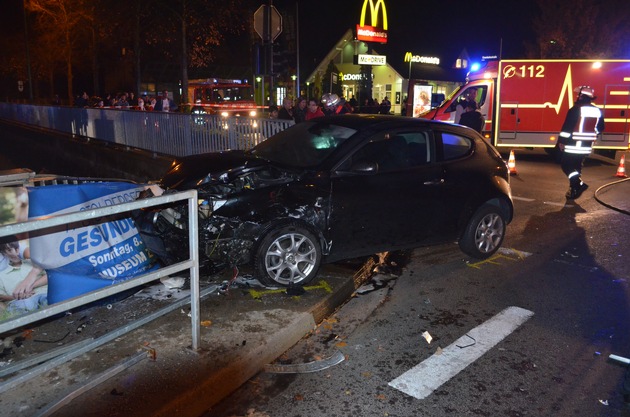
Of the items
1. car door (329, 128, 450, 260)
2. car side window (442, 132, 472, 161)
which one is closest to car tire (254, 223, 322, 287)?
car door (329, 128, 450, 260)

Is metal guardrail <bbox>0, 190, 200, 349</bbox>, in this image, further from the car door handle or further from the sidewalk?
the car door handle

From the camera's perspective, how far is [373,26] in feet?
87.5

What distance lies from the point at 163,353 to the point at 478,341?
2531 millimetres

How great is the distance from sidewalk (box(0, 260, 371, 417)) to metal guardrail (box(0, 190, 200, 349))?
306 millimetres

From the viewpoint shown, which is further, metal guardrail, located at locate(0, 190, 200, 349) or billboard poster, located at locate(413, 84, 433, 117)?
billboard poster, located at locate(413, 84, 433, 117)

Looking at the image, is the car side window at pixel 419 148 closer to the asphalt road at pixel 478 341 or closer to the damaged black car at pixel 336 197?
the damaged black car at pixel 336 197

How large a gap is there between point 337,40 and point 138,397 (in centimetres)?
3777

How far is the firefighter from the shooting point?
9805mm

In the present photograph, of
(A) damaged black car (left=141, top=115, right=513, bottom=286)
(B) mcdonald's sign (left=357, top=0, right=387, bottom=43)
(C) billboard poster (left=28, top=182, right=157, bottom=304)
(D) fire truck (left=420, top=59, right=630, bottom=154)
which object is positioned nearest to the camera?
(C) billboard poster (left=28, top=182, right=157, bottom=304)

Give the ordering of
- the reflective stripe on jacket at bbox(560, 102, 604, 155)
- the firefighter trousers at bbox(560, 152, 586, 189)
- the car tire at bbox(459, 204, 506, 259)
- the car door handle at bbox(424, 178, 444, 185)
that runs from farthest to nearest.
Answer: the firefighter trousers at bbox(560, 152, 586, 189) → the reflective stripe on jacket at bbox(560, 102, 604, 155) → the car tire at bbox(459, 204, 506, 259) → the car door handle at bbox(424, 178, 444, 185)

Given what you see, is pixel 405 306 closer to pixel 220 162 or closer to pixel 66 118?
pixel 220 162

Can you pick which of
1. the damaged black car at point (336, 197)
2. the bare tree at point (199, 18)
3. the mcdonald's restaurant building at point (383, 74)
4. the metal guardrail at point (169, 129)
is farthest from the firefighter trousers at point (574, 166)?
the mcdonald's restaurant building at point (383, 74)

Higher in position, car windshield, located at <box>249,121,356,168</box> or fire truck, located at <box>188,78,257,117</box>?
fire truck, located at <box>188,78,257,117</box>

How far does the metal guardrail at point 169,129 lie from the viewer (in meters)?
10.3
